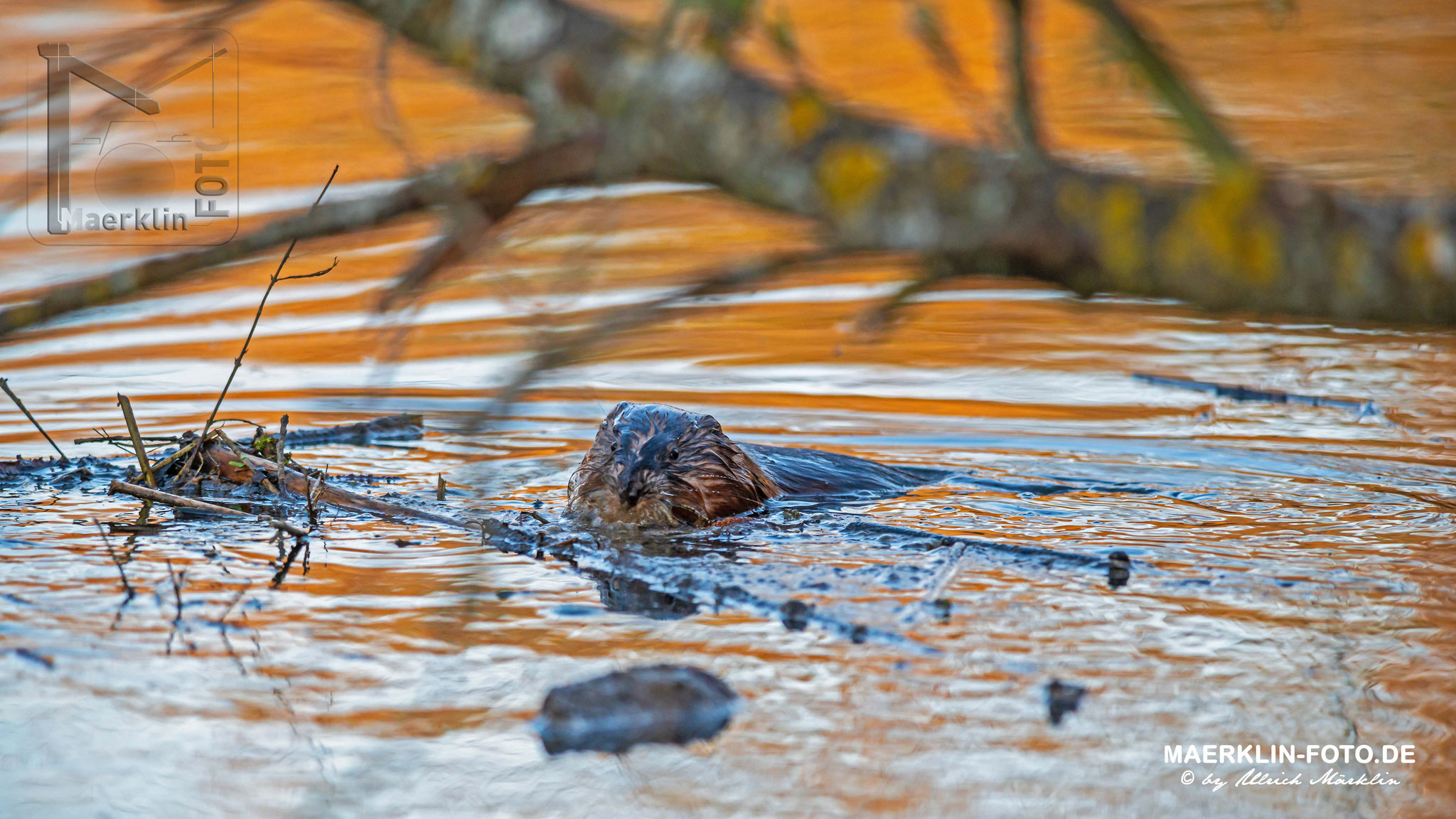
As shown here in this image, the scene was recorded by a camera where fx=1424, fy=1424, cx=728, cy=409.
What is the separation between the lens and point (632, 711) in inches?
111

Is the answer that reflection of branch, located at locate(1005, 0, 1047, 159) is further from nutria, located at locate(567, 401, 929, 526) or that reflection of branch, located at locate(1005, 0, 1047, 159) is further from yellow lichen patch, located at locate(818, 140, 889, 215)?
nutria, located at locate(567, 401, 929, 526)

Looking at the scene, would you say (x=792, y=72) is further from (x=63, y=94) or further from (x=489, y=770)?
(x=489, y=770)

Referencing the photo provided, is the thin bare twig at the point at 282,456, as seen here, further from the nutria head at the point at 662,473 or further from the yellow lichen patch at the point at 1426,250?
the yellow lichen patch at the point at 1426,250

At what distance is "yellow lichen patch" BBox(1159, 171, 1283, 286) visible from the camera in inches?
45.3

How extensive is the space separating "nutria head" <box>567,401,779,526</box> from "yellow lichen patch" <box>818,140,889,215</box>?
325 cm

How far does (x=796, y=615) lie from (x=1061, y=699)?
0.77 metres

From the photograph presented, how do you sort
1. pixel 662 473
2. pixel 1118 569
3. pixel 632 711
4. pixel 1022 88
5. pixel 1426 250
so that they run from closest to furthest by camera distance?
pixel 1426 250 → pixel 1022 88 → pixel 632 711 → pixel 1118 569 → pixel 662 473

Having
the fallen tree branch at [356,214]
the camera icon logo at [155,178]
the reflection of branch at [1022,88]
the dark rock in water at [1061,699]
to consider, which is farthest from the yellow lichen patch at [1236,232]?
the camera icon logo at [155,178]

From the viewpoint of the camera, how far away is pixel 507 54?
5.13ft

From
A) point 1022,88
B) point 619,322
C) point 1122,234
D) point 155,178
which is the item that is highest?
point 1022,88

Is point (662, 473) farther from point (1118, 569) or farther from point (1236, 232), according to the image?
point (1236, 232)

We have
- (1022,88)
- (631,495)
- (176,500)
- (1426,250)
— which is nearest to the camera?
(1426,250)

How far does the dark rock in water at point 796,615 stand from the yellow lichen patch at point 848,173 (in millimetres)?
2139

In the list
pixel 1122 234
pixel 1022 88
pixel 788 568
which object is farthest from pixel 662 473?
pixel 1122 234
